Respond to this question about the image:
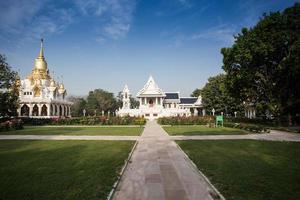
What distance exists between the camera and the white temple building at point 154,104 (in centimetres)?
6119

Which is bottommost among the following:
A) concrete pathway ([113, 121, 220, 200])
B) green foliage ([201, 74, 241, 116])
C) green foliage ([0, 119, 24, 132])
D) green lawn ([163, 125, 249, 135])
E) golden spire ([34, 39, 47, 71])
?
concrete pathway ([113, 121, 220, 200])

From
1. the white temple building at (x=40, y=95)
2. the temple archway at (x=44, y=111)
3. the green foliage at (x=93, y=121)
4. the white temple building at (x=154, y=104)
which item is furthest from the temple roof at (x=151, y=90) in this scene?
the green foliage at (x=93, y=121)

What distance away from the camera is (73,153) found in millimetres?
13016

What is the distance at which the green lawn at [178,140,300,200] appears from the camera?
23.0ft

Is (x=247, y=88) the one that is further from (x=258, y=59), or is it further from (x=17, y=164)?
(x=17, y=164)

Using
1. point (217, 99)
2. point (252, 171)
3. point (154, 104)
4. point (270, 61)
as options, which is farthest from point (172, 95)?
point (252, 171)

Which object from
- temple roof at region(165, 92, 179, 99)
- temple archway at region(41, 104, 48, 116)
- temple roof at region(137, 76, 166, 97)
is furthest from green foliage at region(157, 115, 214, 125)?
temple roof at region(165, 92, 179, 99)

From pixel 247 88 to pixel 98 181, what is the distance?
33137 millimetres

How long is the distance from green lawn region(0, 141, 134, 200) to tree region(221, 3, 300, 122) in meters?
25.7

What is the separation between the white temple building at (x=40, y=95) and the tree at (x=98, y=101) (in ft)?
42.6

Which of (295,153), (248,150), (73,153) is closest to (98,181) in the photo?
(73,153)

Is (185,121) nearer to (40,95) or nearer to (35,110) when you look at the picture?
(40,95)

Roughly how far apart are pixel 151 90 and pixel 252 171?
58945 millimetres

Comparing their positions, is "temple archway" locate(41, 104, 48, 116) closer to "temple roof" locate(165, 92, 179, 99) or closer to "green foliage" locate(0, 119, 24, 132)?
"temple roof" locate(165, 92, 179, 99)
